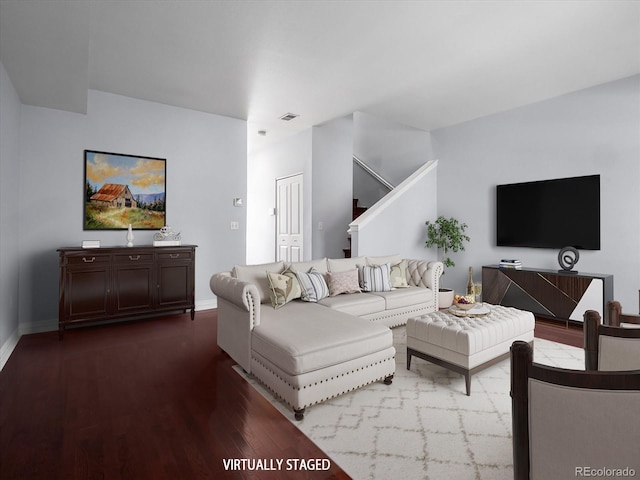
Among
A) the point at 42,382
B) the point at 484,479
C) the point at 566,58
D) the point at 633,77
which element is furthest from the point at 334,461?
the point at 633,77

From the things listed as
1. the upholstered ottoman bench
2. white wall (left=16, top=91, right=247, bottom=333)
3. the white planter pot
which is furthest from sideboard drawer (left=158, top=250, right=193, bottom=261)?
the white planter pot

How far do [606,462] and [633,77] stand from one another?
5.15 metres

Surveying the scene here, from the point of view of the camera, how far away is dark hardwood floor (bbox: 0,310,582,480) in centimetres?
179

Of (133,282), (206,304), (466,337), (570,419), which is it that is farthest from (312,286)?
(570,419)

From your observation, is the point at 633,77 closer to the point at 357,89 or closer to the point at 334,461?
the point at 357,89

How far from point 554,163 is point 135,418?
5.60 m

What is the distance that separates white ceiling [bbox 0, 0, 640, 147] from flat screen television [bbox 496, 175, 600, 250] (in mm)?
1236

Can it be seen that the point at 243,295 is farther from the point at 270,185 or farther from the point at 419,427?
the point at 270,185

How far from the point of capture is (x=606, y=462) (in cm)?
84

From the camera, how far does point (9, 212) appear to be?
3.56 m

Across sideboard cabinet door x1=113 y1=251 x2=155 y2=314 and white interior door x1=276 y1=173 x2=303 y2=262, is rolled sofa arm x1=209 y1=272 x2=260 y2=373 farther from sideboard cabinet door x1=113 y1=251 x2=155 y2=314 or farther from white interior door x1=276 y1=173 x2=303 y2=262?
white interior door x1=276 y1=173 x2=303 y2=262

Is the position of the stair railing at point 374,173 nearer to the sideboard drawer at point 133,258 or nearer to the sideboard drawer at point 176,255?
the sideboard drawer at point 176,255

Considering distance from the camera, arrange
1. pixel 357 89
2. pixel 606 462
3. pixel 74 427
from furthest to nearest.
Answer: pixel 357 89
pixel 74 427
pixel 606 462

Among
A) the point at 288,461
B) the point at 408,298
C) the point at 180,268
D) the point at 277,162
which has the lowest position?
the point at 288,461
